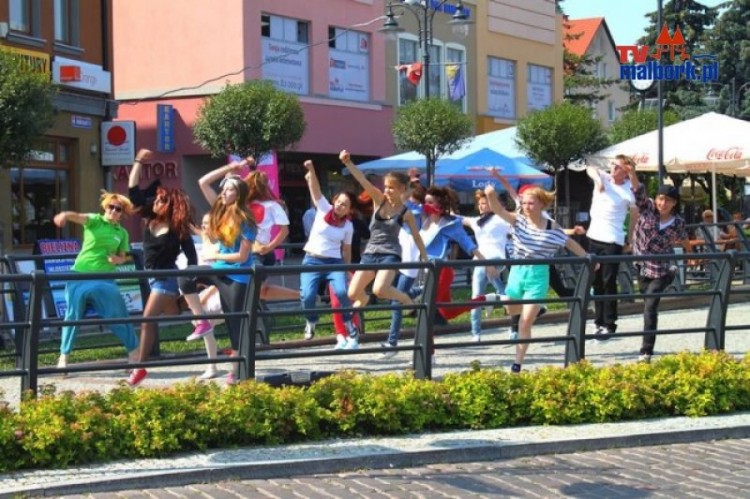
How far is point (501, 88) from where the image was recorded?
39.8 meters

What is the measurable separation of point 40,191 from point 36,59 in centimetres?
273

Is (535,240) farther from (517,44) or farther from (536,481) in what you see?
(517,44)

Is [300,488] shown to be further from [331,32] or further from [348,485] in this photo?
[331,32]

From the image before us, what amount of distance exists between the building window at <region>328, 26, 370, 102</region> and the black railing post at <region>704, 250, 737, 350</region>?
72.4ft

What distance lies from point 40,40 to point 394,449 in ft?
60.8

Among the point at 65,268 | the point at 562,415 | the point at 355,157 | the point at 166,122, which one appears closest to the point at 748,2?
the point at 355,157

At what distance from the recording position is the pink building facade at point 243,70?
30.2m

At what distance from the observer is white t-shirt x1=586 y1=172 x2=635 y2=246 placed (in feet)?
42.2

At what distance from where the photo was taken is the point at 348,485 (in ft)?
22.9

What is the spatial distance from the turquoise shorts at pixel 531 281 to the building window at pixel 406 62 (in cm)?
2440

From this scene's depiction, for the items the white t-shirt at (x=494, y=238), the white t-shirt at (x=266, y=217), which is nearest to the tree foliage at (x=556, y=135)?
the white t-shirt at (x=494, y=238)

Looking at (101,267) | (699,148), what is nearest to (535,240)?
(101,267)

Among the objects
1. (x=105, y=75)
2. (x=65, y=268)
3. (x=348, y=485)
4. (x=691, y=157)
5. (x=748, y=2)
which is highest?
(x=748, y=2)

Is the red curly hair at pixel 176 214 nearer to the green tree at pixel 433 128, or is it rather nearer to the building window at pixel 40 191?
the building window at pixel 40 191
